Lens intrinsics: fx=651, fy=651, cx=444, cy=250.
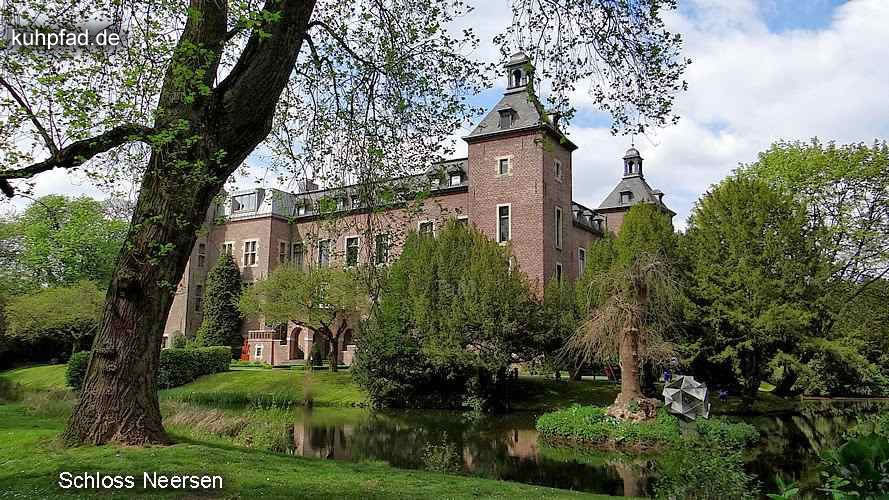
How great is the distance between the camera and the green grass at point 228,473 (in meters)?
5.84

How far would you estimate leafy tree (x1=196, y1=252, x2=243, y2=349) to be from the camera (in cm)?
3722

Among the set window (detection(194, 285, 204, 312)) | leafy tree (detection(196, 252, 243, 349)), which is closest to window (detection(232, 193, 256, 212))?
leafy tree (detection(196, 252, 243, 349))

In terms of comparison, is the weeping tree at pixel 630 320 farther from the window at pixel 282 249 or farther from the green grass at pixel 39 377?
the window at pixel 282 249

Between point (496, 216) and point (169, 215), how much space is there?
78.1ft

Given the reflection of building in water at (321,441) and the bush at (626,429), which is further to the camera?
the bush at (626,429)

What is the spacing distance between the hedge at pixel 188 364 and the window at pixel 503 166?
50.0 ft

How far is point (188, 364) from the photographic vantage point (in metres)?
28.1

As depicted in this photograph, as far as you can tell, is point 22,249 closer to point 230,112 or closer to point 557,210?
point 557,210

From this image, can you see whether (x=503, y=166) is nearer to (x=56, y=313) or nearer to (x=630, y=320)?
(x=630, y=320)

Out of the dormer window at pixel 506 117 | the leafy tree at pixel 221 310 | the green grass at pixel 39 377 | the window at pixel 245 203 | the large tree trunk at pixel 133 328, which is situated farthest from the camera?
the window at pixel 245 203

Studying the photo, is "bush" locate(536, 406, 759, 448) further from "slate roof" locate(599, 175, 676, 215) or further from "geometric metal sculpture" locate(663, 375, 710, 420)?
"slate roof" locate(599, 175, 676, 215)

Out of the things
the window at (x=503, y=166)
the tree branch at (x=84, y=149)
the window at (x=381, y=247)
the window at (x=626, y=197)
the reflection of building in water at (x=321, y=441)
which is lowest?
the reflection of building in water at (x=321, y=441)

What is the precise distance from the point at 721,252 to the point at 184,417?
741 inches

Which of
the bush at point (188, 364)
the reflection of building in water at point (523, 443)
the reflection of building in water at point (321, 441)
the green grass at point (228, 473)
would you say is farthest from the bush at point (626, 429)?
the bush at point (188, 364)
